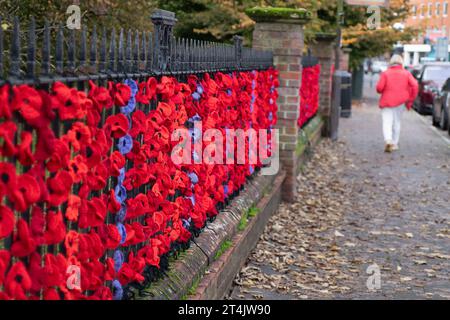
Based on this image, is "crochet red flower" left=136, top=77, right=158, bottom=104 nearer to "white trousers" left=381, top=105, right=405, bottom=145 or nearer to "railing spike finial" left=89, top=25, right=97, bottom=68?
"railing spike finial" left=89, top=25, right=97, bottom=68


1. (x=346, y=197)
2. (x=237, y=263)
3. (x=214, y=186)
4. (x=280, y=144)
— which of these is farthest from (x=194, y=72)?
(x=346, y=197)

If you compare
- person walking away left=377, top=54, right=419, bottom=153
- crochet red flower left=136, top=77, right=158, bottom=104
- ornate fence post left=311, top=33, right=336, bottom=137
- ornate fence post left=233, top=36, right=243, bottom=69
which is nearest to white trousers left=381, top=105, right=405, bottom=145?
person walking away left=377, top=54, right=419, bottom=153

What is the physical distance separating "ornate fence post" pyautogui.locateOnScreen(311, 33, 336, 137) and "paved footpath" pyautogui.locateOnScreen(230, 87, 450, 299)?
11.5 ft

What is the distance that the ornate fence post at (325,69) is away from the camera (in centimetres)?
1745

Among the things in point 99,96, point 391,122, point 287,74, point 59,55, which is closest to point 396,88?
point 391,122

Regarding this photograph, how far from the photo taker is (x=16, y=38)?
276 centimetres

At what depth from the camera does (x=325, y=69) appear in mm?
17625

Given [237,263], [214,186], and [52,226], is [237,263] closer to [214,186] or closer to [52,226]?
[214,186]

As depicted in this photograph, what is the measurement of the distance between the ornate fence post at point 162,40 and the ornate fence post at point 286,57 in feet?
15.6

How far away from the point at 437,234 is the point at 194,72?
3.84 meters

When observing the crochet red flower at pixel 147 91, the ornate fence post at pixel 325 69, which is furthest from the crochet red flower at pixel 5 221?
the ornate fence post at pixel 325 69

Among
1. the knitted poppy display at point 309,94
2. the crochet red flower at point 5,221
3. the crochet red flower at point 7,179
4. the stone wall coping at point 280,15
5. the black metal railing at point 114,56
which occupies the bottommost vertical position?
the knitted poppy display at point 309,94

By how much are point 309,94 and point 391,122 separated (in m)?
1.72

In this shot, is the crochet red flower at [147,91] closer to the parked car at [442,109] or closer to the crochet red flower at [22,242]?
the crochet red flower at [22,242]
